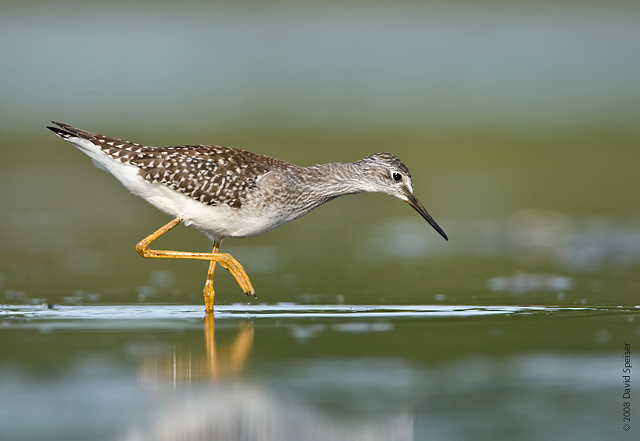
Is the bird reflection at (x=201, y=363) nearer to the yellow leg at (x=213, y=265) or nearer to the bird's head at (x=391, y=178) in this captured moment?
the yellow leg at (x=213, y=265)

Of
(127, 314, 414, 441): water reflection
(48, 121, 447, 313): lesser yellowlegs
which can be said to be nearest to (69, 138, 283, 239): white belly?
(48, 121, 447, 313): lesser yellowlegs

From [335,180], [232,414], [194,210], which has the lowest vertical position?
[232,414]

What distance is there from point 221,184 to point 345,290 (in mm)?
1702

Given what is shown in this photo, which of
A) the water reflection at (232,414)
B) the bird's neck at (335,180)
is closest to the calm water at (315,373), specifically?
the water reflection at (232,414)

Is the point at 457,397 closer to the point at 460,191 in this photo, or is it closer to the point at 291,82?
the point at 460,191

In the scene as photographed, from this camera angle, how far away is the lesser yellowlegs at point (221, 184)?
1067 centimetres

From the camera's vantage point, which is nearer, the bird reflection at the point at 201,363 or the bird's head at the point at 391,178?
the bird reflection at the point at 201,363

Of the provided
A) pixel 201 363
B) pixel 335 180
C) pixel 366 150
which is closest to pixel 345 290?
pixel 335 180

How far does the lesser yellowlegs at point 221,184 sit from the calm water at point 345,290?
700 mm

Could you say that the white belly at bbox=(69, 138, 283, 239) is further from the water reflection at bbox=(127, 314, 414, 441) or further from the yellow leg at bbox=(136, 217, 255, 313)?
the water reflection at bbox=(127, 314, 414, 441)

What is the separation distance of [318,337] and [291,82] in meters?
34.5

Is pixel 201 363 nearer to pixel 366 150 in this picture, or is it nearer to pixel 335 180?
pixel 335 180

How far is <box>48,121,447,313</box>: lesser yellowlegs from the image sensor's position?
1067cm

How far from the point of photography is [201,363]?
7.70 metres
